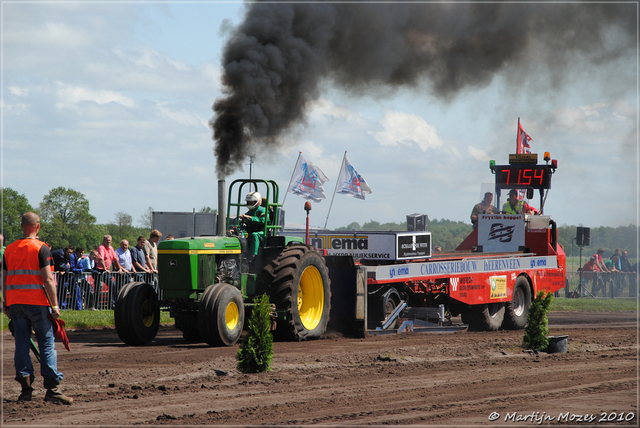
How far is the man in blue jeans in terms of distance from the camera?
20.8ft

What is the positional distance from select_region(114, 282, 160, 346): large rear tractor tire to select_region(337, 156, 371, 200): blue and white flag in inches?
497

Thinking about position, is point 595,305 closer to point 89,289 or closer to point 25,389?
point 89,289

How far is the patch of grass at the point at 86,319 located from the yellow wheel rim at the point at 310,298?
397 centimetres

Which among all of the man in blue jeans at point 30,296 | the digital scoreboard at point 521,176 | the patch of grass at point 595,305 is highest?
the digital scoreboard at point 521,176

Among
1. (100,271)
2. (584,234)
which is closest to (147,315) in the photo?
(100,271)

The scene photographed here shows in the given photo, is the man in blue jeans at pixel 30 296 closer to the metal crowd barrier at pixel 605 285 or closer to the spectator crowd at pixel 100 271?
the spectator crowd at pixel 100 271

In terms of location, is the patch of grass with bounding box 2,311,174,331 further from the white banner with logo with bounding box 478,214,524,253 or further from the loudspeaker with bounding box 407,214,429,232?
the loudspeaker with bounding box 407,214,429,232

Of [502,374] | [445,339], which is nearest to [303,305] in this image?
[445,339]

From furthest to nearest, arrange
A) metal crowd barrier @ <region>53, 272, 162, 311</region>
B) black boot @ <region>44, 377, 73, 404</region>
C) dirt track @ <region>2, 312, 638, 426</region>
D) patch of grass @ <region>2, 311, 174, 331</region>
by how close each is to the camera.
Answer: metal crowd barrier @ <region>53, 272, 162, 311</region> → patch of grass @ <region>2, 311, 174, 331</region> → black boot @ <region>44, 377, 73, 404</region> → dirt track @ <region>2, 312, 638, 426</region>

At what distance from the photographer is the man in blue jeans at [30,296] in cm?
635

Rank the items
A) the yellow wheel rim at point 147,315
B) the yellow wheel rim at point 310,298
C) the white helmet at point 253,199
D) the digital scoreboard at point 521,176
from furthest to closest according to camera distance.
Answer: the digital scoreboard at point 521,176, the yellow wheel rim at point 310,298, the white helmet at point 253,199, the yellow wheel rim at point 147,315

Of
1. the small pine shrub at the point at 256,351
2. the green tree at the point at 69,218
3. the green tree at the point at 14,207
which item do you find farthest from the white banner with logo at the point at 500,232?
the green tree at the point at 69,218

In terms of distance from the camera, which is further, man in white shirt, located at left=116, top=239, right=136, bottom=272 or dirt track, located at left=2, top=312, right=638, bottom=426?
man in white shirt, located at left=116, top=239, right=136, bottom=272

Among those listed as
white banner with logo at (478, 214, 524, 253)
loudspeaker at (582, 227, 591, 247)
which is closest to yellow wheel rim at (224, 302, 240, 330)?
white banner with logo at (478, 214, 524, 253)
